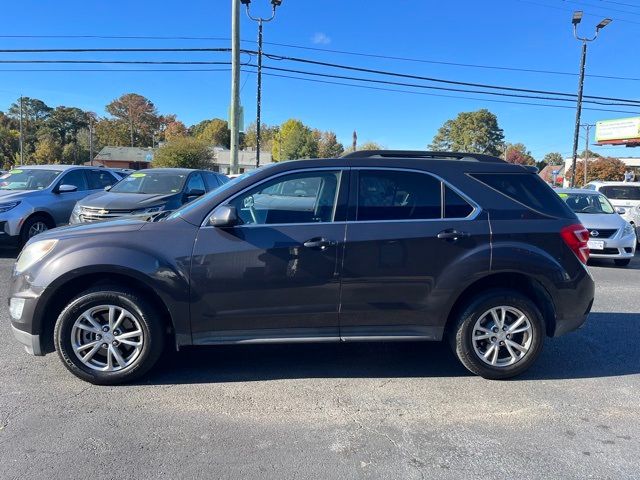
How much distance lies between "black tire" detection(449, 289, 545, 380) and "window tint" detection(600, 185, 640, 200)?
39.0 ft

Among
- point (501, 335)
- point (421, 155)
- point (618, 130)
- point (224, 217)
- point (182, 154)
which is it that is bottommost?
point (501, 335)

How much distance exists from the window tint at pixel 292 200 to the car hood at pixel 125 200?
5.14m

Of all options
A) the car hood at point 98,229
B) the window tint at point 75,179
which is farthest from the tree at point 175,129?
the car hood at point 98,229

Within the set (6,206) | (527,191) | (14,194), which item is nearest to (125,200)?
(6,206)

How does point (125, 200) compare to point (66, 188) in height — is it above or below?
below

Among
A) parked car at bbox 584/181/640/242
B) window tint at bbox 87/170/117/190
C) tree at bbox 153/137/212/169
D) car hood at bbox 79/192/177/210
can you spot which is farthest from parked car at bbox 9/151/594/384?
tree at bbox 153/137/212/169

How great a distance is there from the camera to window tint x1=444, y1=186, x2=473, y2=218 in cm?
391

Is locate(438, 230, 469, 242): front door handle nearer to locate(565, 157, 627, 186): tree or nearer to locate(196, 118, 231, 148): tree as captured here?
locate(565, 157, 627, 186): tree

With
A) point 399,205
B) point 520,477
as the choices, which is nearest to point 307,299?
point 399,205

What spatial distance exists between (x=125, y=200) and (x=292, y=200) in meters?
5.64

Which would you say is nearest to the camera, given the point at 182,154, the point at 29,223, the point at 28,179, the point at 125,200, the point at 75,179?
the point at 125,200

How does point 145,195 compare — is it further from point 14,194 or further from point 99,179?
point 99,179

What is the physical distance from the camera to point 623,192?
1362 centimetres

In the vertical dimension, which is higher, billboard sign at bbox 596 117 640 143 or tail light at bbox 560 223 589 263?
billboard sign at bbox 596 117 640 143
